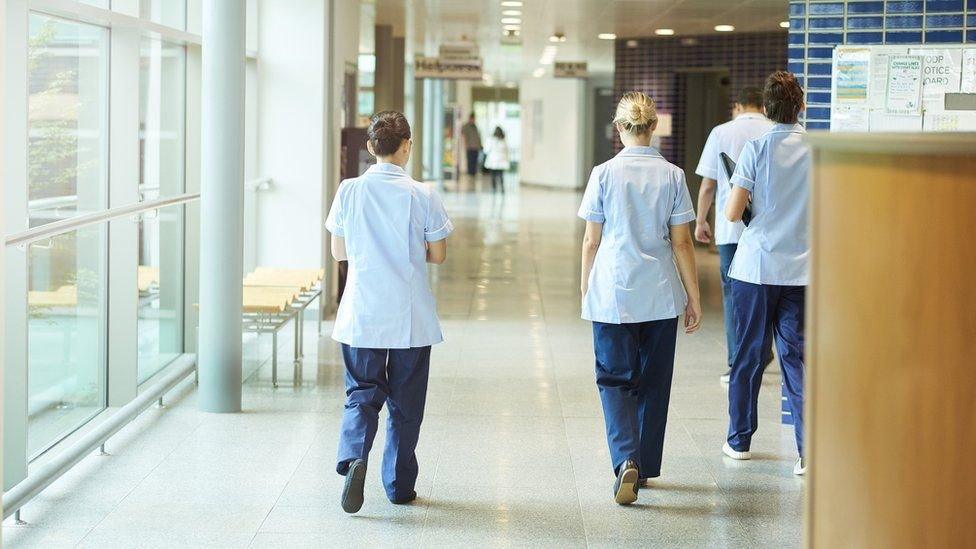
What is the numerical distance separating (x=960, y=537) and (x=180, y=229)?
5438mm

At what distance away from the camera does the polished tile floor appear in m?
4.24

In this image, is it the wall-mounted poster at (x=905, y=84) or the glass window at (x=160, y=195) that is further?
the glass window at (x=160, y=195)

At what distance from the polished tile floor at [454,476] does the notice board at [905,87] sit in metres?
1.54

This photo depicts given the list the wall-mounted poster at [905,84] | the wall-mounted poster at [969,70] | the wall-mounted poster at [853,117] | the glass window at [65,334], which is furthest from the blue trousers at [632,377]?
the glass window at [65,334]

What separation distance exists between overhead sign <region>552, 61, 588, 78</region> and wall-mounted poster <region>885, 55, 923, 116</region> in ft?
60.1

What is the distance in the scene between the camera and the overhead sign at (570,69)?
938 inches

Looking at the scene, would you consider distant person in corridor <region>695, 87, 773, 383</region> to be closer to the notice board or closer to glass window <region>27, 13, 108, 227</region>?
the notice board

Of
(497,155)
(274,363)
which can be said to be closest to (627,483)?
(274,363)

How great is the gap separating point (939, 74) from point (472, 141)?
2859cm

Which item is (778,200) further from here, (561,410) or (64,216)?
(64,216)

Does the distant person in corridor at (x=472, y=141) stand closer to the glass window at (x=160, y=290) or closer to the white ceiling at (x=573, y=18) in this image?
the white ceiling at (x=573, y=18)

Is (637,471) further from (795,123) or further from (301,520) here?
(795,123)

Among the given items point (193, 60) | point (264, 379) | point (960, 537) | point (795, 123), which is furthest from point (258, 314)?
point (960, 537)

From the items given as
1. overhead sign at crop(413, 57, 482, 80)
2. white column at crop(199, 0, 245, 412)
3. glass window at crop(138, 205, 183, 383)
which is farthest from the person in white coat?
white column at crop(199, 0, 245, 412)
